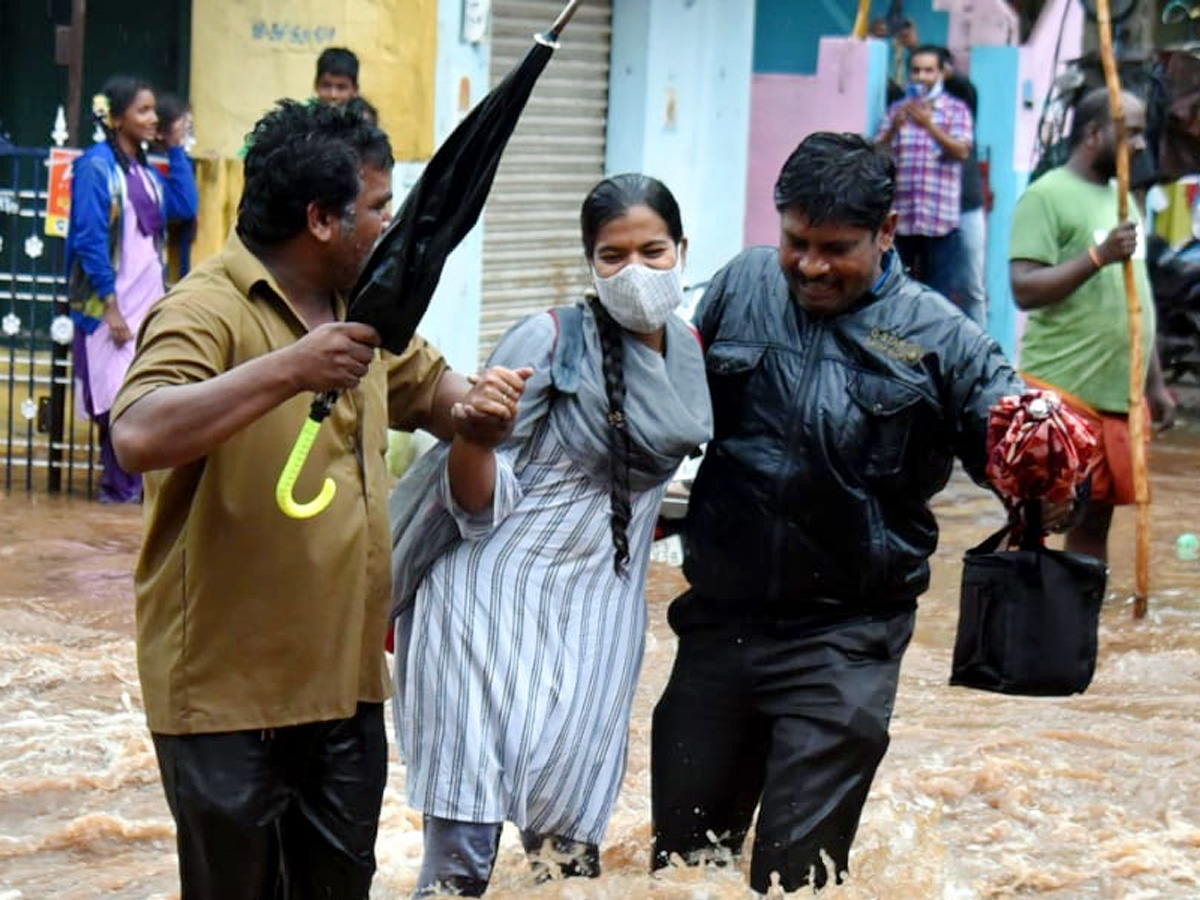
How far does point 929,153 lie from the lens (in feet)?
44.2

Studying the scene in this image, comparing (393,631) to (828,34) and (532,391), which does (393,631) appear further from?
(828,34)

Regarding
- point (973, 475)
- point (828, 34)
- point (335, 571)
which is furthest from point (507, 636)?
point (828, 34)

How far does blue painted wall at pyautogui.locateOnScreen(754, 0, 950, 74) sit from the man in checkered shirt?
1725mm

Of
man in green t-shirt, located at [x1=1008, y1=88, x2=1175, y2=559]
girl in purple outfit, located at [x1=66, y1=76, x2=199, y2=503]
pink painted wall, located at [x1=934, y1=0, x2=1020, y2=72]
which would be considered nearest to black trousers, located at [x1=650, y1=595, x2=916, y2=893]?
man in green t-shirt, located at [x1=1008, y1=88, x2=1175, y2=559]

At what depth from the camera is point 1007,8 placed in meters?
16.2

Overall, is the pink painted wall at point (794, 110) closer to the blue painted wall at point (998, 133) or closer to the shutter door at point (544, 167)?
the blue painted wall at point (998, 133)

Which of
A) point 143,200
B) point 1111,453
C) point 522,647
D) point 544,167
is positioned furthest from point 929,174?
point 522,647

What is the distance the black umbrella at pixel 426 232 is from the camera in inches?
142

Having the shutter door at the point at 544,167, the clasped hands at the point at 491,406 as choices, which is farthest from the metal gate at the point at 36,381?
the clasped hands at the point at 491,406

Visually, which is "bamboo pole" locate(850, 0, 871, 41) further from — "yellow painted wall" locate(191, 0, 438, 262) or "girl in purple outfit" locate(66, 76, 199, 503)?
"girl in purple outfit" locate(66, 76, 199, 503)

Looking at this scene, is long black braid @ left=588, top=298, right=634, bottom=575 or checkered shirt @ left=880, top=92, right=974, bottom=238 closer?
long black braid @ left=588, top=298, right=634, bottom=575

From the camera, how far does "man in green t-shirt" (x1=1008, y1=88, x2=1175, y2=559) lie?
7.82m

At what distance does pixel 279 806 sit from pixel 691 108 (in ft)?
30.9

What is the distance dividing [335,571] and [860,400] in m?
1.16
